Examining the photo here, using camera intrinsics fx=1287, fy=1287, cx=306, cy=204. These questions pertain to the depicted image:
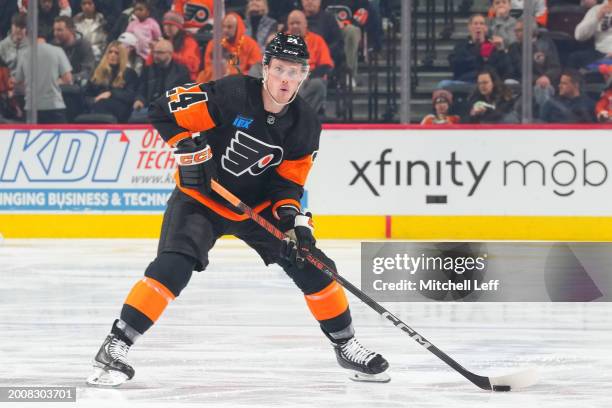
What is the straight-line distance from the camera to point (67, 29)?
897 centimetres

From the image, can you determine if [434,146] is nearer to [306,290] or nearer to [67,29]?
[67,29]

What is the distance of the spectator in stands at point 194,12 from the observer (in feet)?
29.2

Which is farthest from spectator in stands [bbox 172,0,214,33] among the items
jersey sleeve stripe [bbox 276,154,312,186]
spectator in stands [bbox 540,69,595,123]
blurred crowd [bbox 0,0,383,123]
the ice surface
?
jersey sleeve stripe [bbox 276,154,312,186]

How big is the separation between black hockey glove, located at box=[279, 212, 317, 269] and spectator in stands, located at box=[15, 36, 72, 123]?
17.3 ft

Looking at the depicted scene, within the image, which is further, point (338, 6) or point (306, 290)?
point (338, 6)

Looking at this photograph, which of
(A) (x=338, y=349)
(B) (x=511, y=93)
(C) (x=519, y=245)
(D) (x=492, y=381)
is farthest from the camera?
(B) (x=511, y=93)

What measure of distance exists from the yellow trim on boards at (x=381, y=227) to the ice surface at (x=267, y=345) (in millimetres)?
1709

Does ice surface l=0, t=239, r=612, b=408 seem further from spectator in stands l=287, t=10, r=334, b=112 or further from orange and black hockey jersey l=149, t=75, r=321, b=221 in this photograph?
spectator in stands l=287, t=10, r=334, b=112

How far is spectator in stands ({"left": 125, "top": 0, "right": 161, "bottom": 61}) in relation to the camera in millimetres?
9016

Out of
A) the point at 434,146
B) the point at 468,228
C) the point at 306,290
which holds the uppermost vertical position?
the point at 306,290

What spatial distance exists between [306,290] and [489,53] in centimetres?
534

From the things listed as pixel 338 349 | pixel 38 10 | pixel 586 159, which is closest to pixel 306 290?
pixel 338 349

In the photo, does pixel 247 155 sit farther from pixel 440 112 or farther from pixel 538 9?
pixel 538 9

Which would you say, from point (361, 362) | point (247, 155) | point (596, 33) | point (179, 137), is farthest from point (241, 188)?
point (596, 33)
